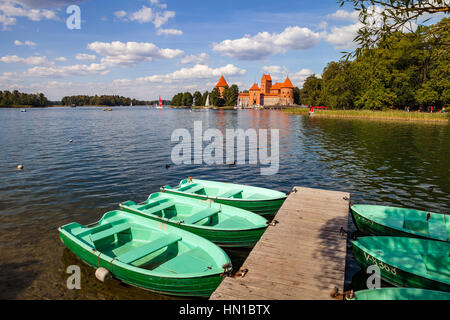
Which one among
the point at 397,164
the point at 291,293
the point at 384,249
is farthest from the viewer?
the point at 397,164

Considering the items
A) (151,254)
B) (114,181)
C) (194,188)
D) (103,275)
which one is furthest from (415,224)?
(114,181)

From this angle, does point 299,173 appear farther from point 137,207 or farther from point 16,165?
point 16,165

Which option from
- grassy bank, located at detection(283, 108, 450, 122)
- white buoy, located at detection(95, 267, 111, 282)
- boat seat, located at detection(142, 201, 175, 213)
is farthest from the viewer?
grassy bank, located at detection(283, 108, 450, 122)

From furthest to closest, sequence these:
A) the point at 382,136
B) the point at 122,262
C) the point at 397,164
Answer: the point at 382,136, the point at 397,164, the point at 122,262

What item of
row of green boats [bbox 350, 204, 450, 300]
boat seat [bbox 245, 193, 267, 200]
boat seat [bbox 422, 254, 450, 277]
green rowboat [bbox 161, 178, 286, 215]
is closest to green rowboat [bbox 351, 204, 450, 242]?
row of green boats [bbox 350, 204, 450, 300]

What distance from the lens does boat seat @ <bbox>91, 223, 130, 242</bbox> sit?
9.45 meters

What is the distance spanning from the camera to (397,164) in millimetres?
25047

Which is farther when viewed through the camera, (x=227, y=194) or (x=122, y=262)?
(x=227, y=194)

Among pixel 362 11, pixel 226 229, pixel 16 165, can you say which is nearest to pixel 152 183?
pixel 226 229

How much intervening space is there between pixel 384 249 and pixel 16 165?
28466 millimetres

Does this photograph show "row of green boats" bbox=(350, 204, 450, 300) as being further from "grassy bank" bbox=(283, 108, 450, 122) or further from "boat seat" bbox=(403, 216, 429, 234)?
"grassy bank" bbox=(283, 108, 450, 122)

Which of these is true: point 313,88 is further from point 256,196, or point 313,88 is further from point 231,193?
point 231,193

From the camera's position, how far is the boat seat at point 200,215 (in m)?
10.9

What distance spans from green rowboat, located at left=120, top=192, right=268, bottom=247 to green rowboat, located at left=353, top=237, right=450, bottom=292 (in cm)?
359
